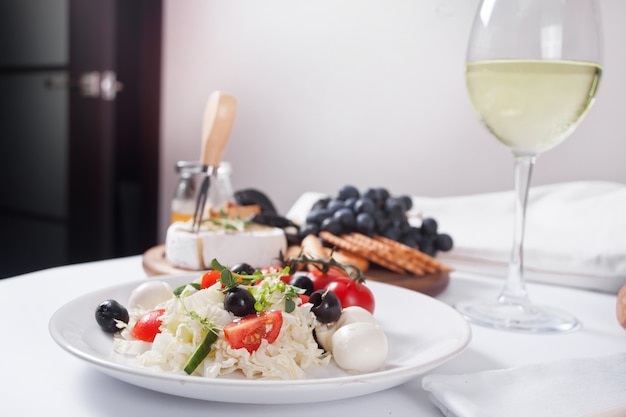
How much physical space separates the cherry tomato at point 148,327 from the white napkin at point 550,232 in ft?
2.40

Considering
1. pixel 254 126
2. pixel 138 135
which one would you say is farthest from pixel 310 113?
pixel 138 135

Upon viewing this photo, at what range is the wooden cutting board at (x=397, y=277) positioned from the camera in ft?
3.22

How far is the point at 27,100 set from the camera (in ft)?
10.7

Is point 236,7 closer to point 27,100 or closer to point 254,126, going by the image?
point 254,126

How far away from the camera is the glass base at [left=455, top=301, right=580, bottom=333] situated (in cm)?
81

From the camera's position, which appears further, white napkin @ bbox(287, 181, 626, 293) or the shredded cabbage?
white napkin @ bbox(287, 181, 626, 293)

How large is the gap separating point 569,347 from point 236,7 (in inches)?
81.0

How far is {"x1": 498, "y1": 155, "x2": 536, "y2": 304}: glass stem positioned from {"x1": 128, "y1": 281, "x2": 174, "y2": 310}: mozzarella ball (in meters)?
0.47

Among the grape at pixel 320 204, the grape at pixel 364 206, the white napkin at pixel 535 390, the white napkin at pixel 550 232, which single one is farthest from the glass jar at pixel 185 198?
the white napkin at pixel 535 390

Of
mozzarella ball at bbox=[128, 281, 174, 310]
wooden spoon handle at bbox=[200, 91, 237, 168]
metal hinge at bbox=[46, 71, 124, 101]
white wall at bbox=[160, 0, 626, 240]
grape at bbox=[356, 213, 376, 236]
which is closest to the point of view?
mozzarella ball at bbox=[128, 281, 174, 310]

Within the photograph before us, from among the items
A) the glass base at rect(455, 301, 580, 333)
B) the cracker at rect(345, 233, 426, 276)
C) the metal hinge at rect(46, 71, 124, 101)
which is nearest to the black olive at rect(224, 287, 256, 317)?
the glass base at rect(455, 301, 580, 333)

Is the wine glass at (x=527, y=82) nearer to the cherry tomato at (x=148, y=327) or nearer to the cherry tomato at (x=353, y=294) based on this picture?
the cherry tomato at (x=353, y=294)

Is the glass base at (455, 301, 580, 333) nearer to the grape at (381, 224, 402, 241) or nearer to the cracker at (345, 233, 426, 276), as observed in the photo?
the cracker at (345, 233, 426, 276)

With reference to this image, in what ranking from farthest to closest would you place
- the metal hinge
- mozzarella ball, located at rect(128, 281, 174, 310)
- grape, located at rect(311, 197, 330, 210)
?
the metal hinge
grape, located at rect(311, 197, 330, 210)
mozzarella ball, located at rect(128, 281, 174, 310)
